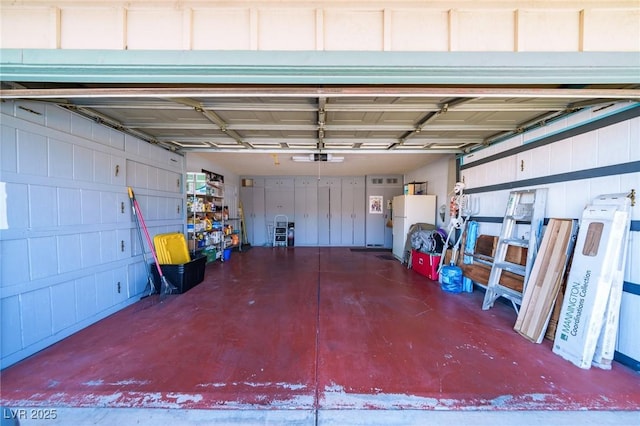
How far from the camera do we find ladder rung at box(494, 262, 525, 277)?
2.90 m

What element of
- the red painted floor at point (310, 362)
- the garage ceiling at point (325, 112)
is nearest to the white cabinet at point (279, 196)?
the garage ceiling at point (325, 112)

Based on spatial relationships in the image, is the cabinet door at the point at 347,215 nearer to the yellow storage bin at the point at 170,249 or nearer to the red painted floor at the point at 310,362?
Result: the red painted floor at the point at 310,362

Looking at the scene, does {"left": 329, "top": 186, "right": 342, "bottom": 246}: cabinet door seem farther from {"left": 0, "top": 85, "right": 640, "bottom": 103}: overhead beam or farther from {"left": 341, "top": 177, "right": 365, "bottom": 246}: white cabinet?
{"left": 0, "top": 85, "right": 640, "bottom": 103}: overhead beam

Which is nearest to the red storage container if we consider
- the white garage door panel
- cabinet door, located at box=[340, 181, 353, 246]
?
cabinet door, located at box=[340, 181, 353, 246]

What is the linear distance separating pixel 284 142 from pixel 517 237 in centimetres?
355

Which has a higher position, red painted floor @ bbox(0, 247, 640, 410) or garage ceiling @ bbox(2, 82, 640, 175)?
garage ceiling @ bbox(2, 82, 640, 175)

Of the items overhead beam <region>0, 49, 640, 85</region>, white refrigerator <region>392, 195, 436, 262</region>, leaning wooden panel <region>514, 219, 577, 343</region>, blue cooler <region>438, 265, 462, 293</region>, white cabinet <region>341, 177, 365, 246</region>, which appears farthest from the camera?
white cabinet <region>341, 177, 365, 246</region>

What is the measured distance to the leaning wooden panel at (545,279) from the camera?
7.78 feet

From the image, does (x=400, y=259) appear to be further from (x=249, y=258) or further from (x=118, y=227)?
(x=118, y=227)

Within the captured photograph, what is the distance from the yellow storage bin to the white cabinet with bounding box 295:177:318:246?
14.2 feet

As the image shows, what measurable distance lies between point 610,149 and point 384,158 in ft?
11.0

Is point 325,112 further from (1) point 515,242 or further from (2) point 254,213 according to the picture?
(2) point 254,213

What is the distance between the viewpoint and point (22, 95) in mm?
1699

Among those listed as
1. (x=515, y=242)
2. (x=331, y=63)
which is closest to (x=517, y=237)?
(x=515, y=242)
